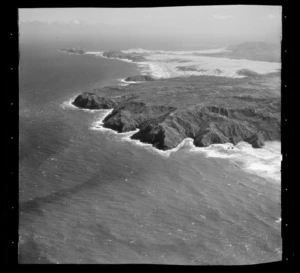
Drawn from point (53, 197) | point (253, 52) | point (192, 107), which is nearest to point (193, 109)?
point (192, 107)

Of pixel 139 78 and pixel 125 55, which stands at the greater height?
pixel 125 55

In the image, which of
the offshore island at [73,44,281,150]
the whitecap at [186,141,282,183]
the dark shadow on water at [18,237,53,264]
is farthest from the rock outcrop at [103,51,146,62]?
the dark shadow on water at [18,237,53,264]

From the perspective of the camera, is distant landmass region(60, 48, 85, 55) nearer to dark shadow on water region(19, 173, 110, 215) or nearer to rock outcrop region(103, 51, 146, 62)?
rock outcrop region(103, 51, 146, 62)

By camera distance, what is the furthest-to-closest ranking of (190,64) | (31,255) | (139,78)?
1. (139,78)
2. (190,64)
3. (31,255)

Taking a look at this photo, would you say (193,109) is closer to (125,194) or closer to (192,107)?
(192,107)
